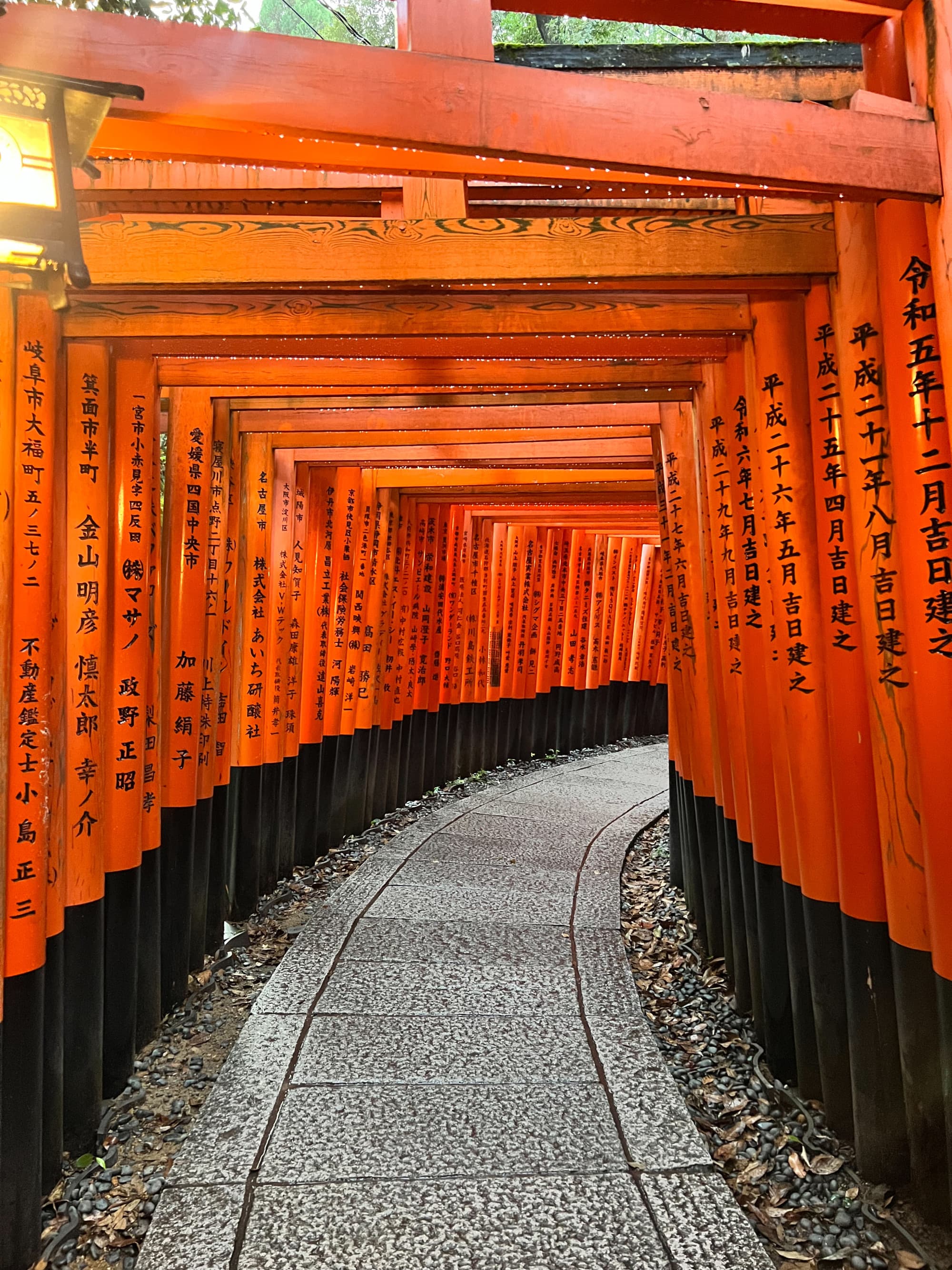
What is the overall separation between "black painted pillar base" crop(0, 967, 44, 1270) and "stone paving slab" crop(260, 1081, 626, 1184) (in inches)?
33.9

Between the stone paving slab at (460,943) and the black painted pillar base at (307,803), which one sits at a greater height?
the black painted pillar base at (307,803)

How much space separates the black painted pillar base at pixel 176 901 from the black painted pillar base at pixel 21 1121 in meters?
1.90

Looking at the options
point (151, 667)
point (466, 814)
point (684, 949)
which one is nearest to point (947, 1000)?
point (684, 949)

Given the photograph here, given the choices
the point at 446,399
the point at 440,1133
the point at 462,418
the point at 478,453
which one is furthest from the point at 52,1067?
the point at 478,453

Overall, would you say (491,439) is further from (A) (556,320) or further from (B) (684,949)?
(B) (684,949)

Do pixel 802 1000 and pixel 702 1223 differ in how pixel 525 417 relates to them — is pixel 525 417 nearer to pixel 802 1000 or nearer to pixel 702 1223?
pixel 802 1000

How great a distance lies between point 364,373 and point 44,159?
107 inches

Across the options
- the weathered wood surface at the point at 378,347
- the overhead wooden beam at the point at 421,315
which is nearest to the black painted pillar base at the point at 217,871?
the weathered wood surface at the point at 378,347

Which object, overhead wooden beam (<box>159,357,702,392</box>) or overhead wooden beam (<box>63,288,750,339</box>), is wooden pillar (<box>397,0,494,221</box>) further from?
overhead wooden beam (<box>159,357,702,392</box>)

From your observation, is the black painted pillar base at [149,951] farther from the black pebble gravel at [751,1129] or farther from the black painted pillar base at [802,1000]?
the black painted pillar base at [802,1000]

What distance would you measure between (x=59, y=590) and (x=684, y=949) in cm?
483

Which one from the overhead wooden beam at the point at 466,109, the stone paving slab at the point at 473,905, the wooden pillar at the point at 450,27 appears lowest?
the stone paving slab at the point at 473,905

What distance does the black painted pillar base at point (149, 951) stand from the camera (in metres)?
4.86

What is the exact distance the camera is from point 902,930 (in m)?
3.17
